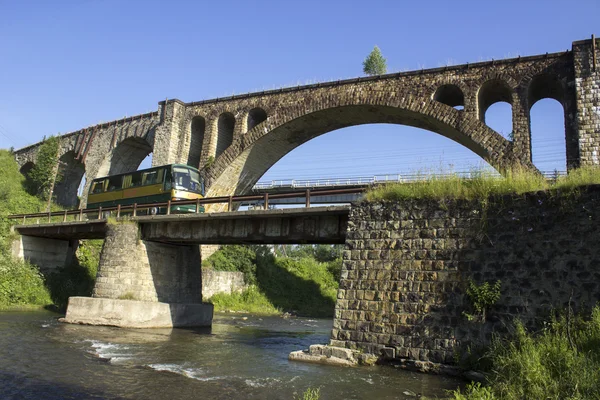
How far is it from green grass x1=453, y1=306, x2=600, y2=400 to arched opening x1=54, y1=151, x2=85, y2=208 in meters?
42.4

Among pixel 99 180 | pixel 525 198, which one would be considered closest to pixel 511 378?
pixel 525 198

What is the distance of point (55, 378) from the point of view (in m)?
9.89

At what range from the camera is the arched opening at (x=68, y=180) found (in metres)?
44.3

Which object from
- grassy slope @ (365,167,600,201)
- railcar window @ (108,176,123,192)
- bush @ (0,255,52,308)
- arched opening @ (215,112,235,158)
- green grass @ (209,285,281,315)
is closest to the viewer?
grassy slope @ (365,167,600,201)

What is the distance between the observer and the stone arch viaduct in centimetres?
2262

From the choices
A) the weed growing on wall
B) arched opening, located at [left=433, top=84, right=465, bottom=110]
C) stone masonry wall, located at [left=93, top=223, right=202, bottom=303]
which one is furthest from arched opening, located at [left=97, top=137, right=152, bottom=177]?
the weed growing on wall

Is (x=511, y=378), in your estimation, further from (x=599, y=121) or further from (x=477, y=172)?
(x=599, y=121)

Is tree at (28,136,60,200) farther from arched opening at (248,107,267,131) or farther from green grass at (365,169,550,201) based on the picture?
green grass at (365,169,550,201)

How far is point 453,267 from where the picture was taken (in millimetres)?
11805

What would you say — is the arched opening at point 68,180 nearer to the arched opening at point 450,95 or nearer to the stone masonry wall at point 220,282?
the stone masonry wall at point 220,282

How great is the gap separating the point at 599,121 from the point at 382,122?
11327 mm

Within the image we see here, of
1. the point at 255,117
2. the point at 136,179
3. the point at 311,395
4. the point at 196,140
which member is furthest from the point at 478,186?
the point at 196,140

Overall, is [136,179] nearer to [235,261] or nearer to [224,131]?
[224,131]

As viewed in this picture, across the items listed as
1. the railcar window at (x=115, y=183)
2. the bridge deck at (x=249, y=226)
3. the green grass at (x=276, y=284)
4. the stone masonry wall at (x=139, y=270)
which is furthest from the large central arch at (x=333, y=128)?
the bridge deck at (x=249, y=226)
